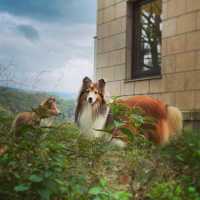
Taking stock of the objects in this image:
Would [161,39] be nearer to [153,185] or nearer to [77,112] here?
[77,112]

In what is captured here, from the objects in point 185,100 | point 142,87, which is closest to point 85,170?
point 185,100

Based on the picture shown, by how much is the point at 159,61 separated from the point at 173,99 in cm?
97

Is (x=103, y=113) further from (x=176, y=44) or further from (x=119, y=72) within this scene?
(x=119, y=72)

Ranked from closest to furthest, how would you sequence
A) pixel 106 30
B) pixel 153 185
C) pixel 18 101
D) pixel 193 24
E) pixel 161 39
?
1. pixel 153 185
2. pixel 18 101
3. pixel 193 24
4. pixel 161 39
5. pixel 106 30

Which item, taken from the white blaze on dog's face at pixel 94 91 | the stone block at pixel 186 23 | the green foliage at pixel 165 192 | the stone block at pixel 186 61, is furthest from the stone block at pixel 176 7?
the green foliage at pixel 165 192

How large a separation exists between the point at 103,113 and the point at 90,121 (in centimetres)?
19

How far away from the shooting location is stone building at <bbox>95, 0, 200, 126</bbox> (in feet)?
20.8

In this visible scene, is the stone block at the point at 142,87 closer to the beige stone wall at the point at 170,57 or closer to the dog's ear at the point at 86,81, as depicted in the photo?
the beige stone wall at the point at 170,57

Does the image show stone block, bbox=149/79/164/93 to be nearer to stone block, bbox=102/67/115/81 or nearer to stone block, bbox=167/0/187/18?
stone block, bbox=167/0/187/18

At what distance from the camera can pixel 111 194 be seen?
2.08 metres

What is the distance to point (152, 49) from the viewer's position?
7598mm

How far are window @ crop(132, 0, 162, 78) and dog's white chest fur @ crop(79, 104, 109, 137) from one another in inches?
93.8

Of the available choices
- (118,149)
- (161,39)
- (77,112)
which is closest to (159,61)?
(161,39)

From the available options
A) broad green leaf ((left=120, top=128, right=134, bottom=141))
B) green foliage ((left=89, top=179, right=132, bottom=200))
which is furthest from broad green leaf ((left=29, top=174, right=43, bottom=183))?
broad green leaf ((left=120, top=128, right=134, bottom=141))
